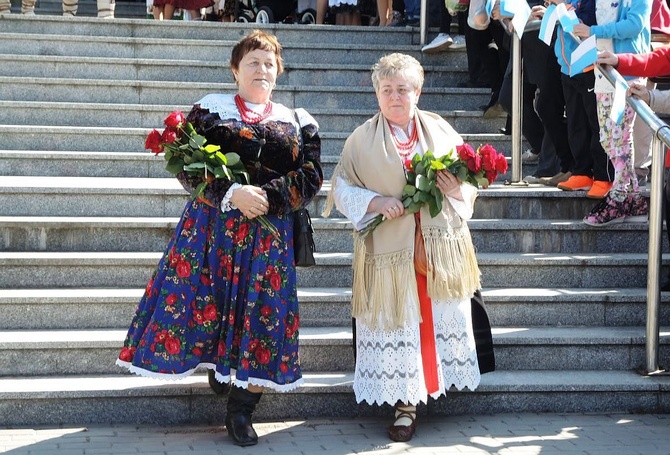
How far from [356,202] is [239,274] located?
0.64 metres

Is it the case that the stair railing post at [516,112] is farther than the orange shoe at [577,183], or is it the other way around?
the stair railing post at [516,112]

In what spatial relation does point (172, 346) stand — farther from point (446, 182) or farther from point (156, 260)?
point (446, 182)

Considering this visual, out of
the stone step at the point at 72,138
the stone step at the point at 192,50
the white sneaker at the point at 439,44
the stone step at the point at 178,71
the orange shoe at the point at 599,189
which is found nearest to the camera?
the orange shoe at the point at 599,189

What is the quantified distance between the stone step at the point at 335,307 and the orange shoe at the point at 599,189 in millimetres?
785

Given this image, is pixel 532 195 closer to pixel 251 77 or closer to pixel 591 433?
pixel 591 433

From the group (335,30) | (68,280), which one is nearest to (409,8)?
(335,30)

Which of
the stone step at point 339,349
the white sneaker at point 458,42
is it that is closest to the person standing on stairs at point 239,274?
the stone step at point 339,349

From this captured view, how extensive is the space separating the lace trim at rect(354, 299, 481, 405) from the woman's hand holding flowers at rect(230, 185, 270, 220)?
0.78 metres

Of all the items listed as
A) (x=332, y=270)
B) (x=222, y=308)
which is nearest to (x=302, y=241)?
(x=222, y=308)

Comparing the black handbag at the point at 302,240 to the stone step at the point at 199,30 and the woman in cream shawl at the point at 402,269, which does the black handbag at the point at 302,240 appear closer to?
the woman in cream shawl at the point at 402,269

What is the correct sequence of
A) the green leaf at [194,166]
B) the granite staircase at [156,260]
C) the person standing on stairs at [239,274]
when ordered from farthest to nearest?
the granite staircase at [156,260] < the person standing on stairs at [239,274] < the green leaf at [194,166]

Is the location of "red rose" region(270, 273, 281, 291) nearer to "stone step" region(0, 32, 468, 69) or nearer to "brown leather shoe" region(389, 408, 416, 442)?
"brown leather shoe" region(389, 408, 416, 442)

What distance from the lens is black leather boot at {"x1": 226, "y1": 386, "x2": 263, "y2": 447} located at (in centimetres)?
518

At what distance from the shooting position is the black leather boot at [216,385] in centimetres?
539
